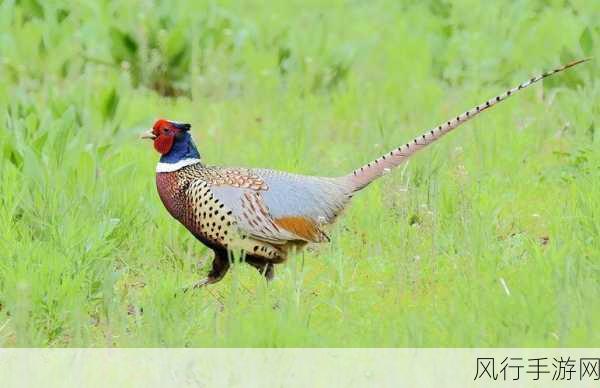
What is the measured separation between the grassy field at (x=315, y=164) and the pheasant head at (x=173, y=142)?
40cm

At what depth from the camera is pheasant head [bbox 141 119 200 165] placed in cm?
585

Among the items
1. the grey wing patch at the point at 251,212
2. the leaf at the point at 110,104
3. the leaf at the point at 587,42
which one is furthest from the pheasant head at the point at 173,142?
the leaf at the point at 587,42

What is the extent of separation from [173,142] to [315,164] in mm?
1505

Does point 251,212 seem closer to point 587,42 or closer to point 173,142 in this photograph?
point 173,142

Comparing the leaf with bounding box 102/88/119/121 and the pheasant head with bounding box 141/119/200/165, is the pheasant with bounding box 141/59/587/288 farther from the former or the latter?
the leaf with bounding box 102/88/119/121

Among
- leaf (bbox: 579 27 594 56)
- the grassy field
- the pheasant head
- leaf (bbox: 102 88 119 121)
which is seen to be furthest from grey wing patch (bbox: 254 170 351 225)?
leaf (bbox: 579 27 594 56)

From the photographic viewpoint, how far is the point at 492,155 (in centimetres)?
729

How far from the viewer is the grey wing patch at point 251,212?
560 centimetres

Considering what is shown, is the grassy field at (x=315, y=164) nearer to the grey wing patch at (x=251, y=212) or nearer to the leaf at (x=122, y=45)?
the leaf at (x=122, y=45)

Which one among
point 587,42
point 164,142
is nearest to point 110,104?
point 164,142

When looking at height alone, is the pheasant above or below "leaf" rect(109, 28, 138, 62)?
below

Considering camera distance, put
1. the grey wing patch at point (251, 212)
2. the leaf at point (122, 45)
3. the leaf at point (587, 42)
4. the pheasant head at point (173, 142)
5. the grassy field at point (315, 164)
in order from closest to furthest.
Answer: the grassy field at point (315, 164) → the grey wing patch at point (251, 212) → the pheasant head at point (173, 142) → the leaf at point (587, 42) → the leaf at point (122, 45)

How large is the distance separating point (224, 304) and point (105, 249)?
0.53 m
